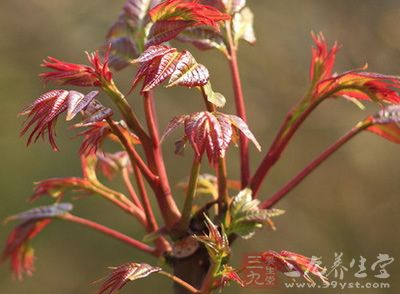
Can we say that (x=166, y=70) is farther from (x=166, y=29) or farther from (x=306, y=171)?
(x=306, y=171)

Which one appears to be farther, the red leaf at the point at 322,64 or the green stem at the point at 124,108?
the red leaf at the point at 322,64

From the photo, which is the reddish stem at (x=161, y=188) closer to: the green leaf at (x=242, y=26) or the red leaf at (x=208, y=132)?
the red leaf at (x=208, y=132)

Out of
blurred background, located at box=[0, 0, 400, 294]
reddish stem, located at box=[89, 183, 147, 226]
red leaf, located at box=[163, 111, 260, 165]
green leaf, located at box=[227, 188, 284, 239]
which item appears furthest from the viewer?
blurred background, located at box=[0, 0, 400, 294]

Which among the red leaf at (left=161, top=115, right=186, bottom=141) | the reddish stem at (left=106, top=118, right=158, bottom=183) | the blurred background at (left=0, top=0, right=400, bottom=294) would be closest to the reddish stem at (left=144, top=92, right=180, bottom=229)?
the reddish stem at (left=106, top=118, right=158, bottom=183)

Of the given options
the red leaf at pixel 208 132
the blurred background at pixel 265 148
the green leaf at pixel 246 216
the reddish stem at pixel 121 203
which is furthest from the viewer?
the blurred background at pixel 265 148

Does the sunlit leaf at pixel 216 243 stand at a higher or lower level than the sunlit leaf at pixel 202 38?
lower

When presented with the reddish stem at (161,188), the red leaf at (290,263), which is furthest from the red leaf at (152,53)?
the red leaf at (290,263)

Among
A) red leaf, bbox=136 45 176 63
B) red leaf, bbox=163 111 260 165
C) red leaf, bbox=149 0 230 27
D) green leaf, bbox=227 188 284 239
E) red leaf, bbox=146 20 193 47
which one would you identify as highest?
red leaf, bbox=149 0 230 27

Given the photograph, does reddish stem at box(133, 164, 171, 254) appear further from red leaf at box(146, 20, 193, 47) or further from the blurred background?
the blurred background

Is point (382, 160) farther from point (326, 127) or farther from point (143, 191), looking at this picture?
point (143, 191)
